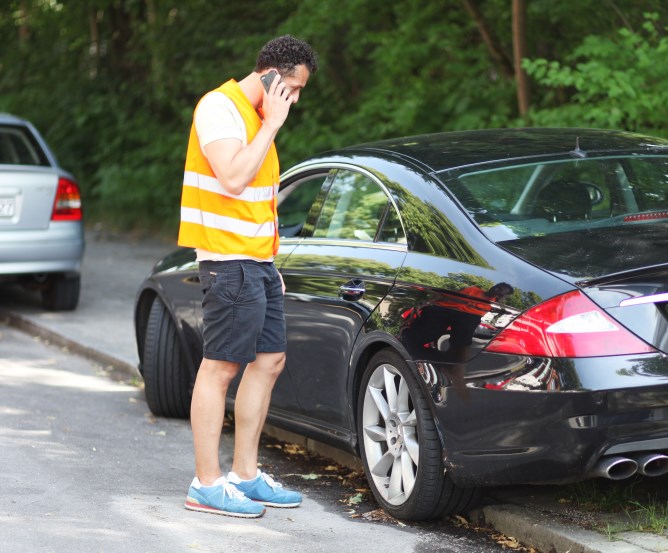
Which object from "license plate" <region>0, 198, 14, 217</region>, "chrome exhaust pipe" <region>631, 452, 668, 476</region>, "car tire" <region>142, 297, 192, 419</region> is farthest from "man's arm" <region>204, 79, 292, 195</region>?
"license plate" <region>0, 198, 14, 217</region>

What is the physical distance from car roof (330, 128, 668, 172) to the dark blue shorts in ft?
2.99

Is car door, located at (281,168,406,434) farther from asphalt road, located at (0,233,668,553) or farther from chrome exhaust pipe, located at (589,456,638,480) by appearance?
chrome exhaust pipe, located at (589,456,638,480)

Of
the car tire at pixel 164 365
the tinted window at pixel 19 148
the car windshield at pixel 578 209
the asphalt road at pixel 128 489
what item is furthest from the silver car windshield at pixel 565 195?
the tinted window at pixel 19 148

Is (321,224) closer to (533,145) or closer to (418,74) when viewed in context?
(533,145)

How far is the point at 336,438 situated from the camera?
5.44 metres

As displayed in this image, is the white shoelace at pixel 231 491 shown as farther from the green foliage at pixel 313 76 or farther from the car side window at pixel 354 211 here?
the green foliage at pixel 313 76

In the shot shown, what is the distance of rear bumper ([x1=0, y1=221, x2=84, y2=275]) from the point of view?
33.6 ft

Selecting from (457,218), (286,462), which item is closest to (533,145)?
(457,218)

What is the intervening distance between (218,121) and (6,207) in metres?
5.89

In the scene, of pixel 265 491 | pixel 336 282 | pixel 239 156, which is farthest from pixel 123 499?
pixel 239 156

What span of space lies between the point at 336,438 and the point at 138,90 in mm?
16496

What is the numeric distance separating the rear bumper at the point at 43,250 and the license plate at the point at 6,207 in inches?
5.8

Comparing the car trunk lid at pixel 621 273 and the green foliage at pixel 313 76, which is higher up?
the green foliage at pixel 313 76

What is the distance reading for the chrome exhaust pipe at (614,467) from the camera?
432 cm
